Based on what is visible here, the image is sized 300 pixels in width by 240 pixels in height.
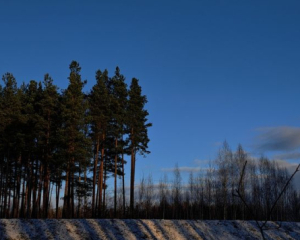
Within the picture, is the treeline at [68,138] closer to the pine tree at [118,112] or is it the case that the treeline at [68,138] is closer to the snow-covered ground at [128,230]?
the pine tree at [118,112]

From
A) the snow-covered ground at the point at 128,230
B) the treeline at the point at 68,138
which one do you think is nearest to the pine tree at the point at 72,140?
the treeline at the point at 68,138

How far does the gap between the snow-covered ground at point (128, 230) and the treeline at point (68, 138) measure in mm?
11110

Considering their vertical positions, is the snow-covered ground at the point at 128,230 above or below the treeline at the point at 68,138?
below

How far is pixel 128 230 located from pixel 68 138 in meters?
13.4

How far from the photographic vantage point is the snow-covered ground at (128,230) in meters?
18.5

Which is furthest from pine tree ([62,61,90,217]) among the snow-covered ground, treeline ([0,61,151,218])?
the snow-covered ground

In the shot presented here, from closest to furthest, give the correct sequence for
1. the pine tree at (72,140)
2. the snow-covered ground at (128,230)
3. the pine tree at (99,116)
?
the snow-covered ground at (128,230)
the pine tree at (72,140)
the pine tree at (99,116)

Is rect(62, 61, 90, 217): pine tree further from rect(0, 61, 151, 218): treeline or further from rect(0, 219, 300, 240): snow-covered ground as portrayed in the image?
rect(0, 219, 300, 240): snow-covered ground

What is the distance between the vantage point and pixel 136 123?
126 ft

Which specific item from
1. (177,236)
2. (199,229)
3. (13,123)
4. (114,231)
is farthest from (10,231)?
(13,123)

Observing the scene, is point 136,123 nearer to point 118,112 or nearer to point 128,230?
point 118,112

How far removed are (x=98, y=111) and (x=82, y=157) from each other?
237 inches

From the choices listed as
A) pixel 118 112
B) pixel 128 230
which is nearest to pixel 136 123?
pixel 118 112

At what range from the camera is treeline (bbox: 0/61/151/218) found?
32.1 meters
